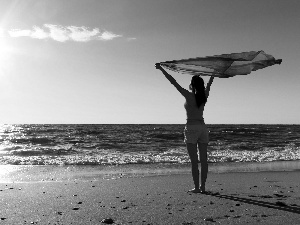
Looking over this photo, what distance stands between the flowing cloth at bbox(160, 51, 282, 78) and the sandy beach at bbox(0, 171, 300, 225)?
2.35 metres

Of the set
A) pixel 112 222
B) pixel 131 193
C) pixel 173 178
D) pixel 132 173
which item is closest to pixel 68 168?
pixel 132 173

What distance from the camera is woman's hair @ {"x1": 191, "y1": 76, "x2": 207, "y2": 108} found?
6168 millimetres

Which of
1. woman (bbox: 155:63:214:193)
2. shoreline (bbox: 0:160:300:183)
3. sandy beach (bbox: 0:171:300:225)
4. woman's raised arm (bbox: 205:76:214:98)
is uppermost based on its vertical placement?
woman's raised arm (bbox: 205:76:214:98)

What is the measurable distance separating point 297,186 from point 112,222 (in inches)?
185

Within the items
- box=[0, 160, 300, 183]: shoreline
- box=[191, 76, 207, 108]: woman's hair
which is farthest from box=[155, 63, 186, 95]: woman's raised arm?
box=[0, 160, 300, 183]: shoreline

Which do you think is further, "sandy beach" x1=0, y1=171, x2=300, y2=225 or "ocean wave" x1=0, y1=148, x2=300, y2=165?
"ocean wave" x1=0, y1=148, x2=300, y2=165

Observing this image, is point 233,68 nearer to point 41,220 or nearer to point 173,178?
point 173,178

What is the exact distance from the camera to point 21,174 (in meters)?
10.9

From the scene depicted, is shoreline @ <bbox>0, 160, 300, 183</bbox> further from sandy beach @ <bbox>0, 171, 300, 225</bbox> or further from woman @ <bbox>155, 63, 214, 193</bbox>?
woman @ <bbox>155, 63, 214, 193</bbox>

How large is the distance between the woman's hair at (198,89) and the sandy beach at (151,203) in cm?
170

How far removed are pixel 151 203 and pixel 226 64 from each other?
2965 mm

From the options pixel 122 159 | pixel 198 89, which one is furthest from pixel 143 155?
pixel 198 89

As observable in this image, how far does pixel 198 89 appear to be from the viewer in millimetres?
6180

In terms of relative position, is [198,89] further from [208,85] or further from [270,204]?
[270,204]
